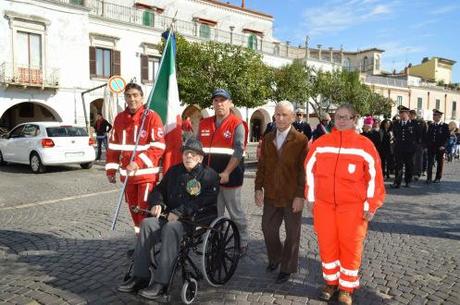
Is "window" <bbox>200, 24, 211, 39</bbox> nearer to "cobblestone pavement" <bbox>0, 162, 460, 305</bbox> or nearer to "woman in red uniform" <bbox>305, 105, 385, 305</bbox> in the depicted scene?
"cobblestone pavement" <bbox>0, 162, 460, 305</bbox>

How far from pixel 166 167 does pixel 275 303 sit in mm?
2016

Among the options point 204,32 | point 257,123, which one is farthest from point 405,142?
point 257,123

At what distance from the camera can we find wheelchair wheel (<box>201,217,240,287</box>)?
14.1ft

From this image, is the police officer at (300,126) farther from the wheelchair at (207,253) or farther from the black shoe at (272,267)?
the wheelchair at (207,253)

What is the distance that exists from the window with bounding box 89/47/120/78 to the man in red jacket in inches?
888

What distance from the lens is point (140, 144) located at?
4.92 m

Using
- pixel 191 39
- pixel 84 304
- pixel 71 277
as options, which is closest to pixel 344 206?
pixel 84 304

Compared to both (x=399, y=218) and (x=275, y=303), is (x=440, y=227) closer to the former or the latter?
(x=399, y=218)

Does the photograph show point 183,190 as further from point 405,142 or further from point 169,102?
point 405,142

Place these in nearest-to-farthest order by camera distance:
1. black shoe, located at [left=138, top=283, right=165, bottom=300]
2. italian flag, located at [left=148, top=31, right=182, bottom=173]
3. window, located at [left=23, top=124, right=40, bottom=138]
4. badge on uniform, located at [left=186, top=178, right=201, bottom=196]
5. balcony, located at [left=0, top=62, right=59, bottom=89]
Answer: black shoe, located at [left=138, top=283, right=165, bottom=300] → badge on uniform, located at [left=186, top=178, right=201, bottom=196] → italian flag, located at [left=148, top=31, right=182, bottom=173] → window, located at [left=23, top=124, right=40, bottom=138] → balcony, located at [left=0, top=62, right=59, bottom=89]

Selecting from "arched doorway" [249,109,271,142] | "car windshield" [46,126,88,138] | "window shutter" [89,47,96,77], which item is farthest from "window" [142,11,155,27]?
"car windshield" [46,126,88,138]

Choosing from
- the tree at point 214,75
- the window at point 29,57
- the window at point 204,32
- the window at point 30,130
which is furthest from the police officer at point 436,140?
the window at point 204,32

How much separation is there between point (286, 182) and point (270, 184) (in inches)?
7.9

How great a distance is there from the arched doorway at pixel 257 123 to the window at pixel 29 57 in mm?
18413
